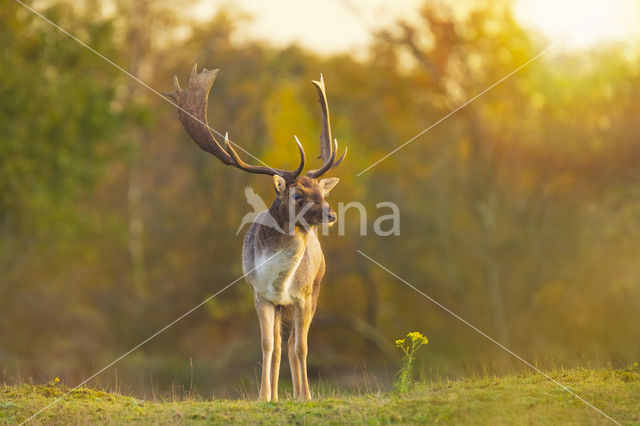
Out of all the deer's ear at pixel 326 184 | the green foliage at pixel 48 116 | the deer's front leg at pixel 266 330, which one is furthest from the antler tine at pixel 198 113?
the green foliage at pixel 48 116

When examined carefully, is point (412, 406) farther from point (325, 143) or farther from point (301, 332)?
point (325, 143)

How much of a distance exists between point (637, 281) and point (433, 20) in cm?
1439

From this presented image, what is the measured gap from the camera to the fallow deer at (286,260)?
35.1 ft

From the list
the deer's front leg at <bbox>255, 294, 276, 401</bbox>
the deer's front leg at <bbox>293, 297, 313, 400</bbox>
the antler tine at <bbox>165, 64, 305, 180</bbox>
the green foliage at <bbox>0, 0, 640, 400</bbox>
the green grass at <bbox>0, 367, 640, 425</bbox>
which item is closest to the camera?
the green grass at <bbox>0, 367, 640, 425</bbox>

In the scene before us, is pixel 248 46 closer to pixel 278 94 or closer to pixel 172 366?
pixel 278 94

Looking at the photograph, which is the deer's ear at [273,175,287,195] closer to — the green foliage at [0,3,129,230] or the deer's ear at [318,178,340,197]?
the deer's ear at [318,178,340,197]

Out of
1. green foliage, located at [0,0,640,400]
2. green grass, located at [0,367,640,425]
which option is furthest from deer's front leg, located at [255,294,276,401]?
green foliage, located at [0,0,640,400]

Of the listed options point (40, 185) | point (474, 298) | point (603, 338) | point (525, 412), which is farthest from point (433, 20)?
point (525, 412)

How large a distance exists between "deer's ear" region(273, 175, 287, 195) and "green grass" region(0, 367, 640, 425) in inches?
109

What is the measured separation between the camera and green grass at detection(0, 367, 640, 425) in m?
8.70

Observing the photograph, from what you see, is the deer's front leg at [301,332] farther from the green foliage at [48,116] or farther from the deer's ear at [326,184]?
the green foliage at [48,116]

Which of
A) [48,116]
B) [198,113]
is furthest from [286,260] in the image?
[48,116]

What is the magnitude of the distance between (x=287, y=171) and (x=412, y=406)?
3.59m

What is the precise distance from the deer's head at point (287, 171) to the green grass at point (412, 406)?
2447 millimetres
